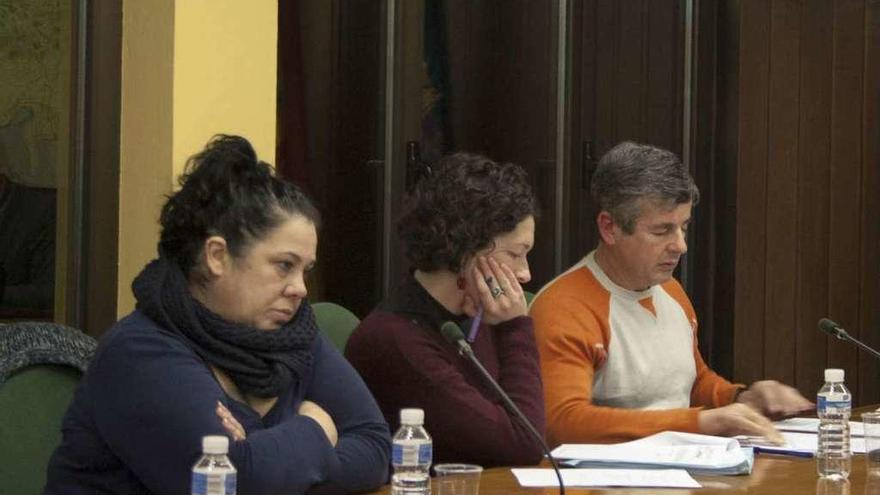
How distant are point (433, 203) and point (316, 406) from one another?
25.5 inches

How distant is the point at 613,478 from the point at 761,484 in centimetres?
26

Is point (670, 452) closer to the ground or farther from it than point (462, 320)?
closer to the ground

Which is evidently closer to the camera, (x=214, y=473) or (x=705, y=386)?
(x=214, y=473)

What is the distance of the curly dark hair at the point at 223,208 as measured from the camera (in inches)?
85.1

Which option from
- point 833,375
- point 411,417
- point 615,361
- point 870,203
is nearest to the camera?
point 411,417

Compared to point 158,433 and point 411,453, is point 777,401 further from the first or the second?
point 158,433

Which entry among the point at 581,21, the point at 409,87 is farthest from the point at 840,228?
the point at 409,87

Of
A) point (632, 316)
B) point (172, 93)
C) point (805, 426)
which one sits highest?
point (172, 93)

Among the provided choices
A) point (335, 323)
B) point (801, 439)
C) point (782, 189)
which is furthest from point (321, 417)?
point (782, 189)

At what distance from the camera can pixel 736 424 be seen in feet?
9.13

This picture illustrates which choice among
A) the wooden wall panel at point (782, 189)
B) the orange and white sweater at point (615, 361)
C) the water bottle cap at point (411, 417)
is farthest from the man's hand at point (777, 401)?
the wooden wall panel at point (782, 189)

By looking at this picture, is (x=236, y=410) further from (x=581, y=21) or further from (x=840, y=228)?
(x=840, y=228)

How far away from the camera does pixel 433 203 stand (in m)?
2.79

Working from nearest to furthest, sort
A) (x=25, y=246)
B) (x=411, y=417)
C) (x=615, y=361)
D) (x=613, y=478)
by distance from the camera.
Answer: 1. (x=411, y=417)
2. (x=613, y=478)
3. (x=615, y=361)
4. (x=25, y=246)
